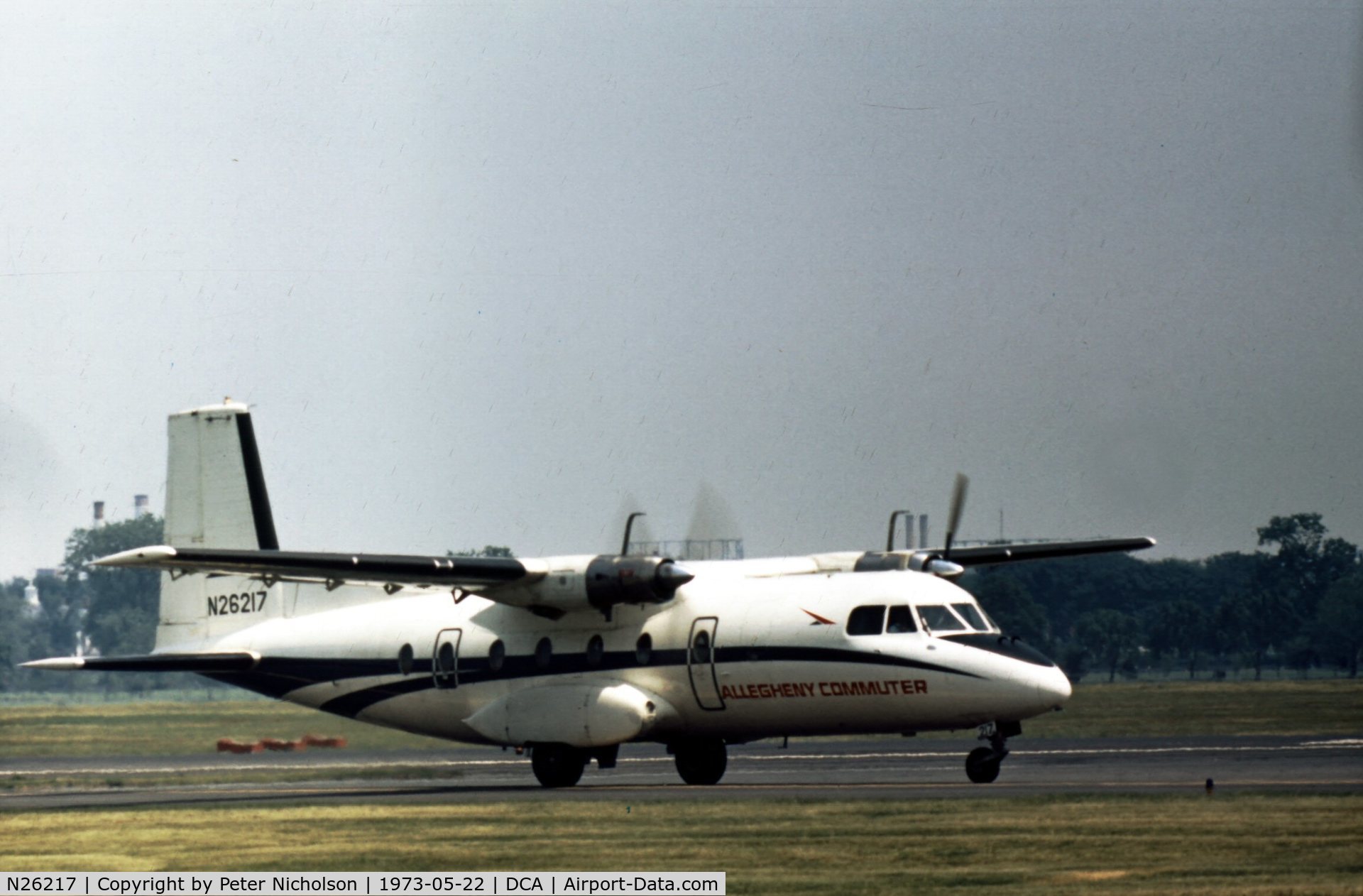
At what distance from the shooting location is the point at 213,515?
34531 mm

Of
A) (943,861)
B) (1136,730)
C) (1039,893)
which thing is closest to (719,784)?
(943,861)

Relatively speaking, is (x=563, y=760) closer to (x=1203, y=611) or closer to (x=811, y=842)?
(x=811, y=842)

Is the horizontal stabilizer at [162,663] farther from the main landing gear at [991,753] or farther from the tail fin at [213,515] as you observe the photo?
the main landing gear at [991,753]

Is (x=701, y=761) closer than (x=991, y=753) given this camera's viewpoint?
No

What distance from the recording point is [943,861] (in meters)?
18.2

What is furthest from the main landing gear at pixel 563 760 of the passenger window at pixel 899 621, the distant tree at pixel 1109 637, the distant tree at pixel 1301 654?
the distant tree at pixel 1301 654

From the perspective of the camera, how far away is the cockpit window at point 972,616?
26.8 meters

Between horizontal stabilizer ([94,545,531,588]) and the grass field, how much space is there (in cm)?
1121

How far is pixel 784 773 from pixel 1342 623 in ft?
148

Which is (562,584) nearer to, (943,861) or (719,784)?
(719,784)

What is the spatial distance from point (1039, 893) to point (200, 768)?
2582 centimetres

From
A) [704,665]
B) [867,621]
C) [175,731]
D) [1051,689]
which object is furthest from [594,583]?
[175,731]

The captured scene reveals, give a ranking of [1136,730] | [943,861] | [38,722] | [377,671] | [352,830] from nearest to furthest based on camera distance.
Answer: [943,861]
[352,830]
[377,671]
[1136,730]
[38,722]
